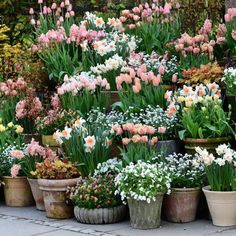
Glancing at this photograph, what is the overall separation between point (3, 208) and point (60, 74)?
84.7 inches

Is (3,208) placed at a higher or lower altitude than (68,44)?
lower

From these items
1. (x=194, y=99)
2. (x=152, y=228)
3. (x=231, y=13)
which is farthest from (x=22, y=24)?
(x=152, y=228)

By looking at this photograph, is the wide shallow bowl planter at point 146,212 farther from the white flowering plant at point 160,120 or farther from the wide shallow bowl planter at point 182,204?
the white flowering plant at point 160,120

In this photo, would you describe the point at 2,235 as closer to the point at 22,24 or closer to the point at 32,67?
the point at 32,67

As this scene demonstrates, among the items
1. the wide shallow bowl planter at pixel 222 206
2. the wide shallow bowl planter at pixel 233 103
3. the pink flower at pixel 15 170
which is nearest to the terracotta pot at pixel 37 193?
the pink flower at pixel 15 170

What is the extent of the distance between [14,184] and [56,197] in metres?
0.91

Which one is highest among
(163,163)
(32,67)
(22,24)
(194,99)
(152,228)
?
(22,24)

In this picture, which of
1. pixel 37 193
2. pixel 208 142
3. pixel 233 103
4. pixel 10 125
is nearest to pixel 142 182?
pixel 208 142

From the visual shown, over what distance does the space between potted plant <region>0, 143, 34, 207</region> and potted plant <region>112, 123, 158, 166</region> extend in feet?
4.84

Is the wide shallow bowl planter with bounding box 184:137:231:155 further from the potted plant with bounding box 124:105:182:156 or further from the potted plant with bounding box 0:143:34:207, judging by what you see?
the potted plant with bounding box 0:143:34:207

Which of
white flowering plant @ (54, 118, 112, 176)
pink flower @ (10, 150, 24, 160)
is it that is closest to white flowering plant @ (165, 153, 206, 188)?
white flowering plant @ (54, 118, 112, 176)

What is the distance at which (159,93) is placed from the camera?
8609 mm

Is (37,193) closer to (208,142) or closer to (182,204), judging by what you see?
(182,204)

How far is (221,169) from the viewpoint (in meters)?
7.19
